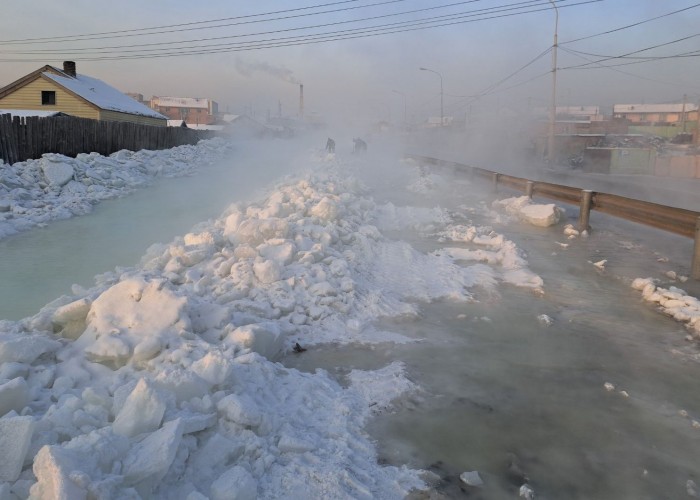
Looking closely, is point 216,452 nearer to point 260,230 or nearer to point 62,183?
point 260,230

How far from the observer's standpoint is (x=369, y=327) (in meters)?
5.29

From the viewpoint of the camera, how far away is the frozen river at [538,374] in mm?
3037

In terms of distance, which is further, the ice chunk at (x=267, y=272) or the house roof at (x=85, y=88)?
the house roof at (x=85, y=88)

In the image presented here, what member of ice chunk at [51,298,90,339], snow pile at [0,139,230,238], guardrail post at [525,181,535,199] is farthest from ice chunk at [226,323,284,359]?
guardrail post at [525,181,535,199]

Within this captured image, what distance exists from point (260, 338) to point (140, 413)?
5.32 ft

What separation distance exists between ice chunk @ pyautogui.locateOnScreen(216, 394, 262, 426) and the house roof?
35.1m

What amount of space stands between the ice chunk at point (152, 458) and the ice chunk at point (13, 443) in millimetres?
445

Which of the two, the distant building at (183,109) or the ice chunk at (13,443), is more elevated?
the distant building at (183,109)

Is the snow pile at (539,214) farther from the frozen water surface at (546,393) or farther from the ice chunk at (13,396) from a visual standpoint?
the ice chunk at (13,396)

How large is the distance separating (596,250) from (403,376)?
658cm

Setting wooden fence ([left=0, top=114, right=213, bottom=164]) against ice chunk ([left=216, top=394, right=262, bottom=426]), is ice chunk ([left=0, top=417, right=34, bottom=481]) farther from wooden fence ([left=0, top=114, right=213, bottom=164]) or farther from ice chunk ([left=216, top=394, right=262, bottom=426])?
wooden fence ([left=0, top=114, right=213, bottom=164])

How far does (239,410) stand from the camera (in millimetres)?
2943

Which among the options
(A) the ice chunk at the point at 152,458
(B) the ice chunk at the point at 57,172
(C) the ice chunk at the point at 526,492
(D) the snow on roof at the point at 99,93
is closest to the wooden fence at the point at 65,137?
(B) the ice chunk at the point at 57,172

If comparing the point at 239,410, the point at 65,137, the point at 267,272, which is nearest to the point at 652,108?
the point at 65,137
